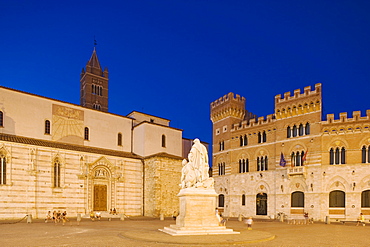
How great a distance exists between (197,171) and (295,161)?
24354 millimetres

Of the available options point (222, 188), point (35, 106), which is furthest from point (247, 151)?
point (35, 106)

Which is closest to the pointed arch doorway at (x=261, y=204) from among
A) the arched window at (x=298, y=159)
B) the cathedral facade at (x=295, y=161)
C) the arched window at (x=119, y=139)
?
→ the cathedral facade at (x=295, y=161)

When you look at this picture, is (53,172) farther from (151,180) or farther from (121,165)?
(151,180)

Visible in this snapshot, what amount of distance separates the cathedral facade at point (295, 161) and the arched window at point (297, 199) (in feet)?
0.25

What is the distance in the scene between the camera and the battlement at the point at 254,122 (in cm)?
4166

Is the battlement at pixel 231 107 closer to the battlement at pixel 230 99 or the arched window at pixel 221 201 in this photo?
the battlement at pixel 230 99

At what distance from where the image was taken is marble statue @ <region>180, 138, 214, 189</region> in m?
16.8

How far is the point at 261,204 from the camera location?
40906 mm

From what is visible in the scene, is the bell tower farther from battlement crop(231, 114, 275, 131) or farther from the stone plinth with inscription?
the stone plinth with inscription

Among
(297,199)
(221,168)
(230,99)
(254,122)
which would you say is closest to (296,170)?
(297,199)

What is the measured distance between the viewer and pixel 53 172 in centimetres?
3394

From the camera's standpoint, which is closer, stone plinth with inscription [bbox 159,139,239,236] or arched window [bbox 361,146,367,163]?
stone plinth with inscription [bbox 159,139,239,236]

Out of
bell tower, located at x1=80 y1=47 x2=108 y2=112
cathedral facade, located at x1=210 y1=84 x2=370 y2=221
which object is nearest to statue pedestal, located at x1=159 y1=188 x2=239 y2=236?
cathedral facade, located at x1=210 y1=84 x2=370 y2=221

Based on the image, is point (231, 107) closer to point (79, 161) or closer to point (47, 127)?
point (79, 161)
